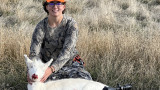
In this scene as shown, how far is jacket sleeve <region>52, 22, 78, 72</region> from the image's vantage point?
3113 mm

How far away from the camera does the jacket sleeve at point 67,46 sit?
10.2 ft

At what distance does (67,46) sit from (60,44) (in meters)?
0.35

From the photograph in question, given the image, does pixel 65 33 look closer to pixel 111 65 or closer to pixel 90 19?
pixel 111 65

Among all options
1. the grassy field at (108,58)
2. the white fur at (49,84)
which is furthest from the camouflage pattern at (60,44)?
the grassy field at (108,58)

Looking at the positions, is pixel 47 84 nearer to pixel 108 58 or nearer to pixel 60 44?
pixel 60 44

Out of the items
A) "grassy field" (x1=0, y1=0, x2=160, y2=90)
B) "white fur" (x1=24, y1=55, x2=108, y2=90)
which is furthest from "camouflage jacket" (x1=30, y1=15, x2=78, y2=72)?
"grassy field" (x1=0, y1=0, x2=160, y2=90)

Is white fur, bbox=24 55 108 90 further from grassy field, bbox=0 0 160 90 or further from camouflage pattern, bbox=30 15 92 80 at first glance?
grassy field, bbox=0 0 160 90

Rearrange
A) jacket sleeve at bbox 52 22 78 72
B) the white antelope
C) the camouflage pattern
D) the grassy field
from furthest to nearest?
1. the grassy field
2. the camouflage pattern
3. jacket sleeve at bbox 52 22 78 72
4. the white antelope

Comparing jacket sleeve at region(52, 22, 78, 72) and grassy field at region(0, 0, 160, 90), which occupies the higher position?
jacket sleeve at region(52, 22, 78, 72)

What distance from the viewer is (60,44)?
3564 mm

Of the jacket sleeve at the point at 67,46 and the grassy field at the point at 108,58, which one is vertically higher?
the jacket sleeve at the point at 67,46

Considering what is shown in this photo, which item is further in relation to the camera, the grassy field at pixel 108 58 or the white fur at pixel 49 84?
the grassy field at pixel 108 58

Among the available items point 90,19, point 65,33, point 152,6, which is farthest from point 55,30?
point 152,6

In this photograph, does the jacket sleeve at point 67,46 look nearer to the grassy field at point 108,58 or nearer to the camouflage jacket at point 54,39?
the camouflage jacket at point 54,39
